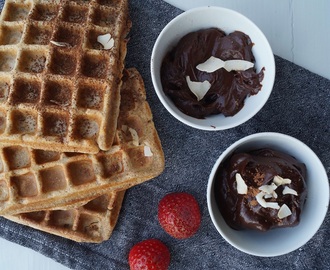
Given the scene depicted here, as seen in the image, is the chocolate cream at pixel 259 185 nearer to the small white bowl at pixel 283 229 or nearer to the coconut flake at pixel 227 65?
the small white bowl at pixel 283 229

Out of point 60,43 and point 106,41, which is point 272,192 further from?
point 60,43

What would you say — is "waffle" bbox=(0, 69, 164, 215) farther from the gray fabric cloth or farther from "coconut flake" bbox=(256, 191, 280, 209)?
"coconut flake" bbox=(256, 191, 280, 209)

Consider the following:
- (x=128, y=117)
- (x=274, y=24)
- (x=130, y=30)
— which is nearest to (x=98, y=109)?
(x=128, y=117)

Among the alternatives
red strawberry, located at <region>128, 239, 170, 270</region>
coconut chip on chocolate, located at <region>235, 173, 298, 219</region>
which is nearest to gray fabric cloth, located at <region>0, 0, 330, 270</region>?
red strawberry, located at <region>128, 239, 170, 270</region>

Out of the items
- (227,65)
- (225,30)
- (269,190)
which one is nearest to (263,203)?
(269,190)

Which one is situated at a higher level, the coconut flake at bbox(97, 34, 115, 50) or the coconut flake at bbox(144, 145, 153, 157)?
the coconut flake at bbox(97, 34, 115, 50)

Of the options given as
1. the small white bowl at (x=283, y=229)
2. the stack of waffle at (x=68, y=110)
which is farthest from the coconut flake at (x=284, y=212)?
the stack of waffle at (x=68, y=110)
